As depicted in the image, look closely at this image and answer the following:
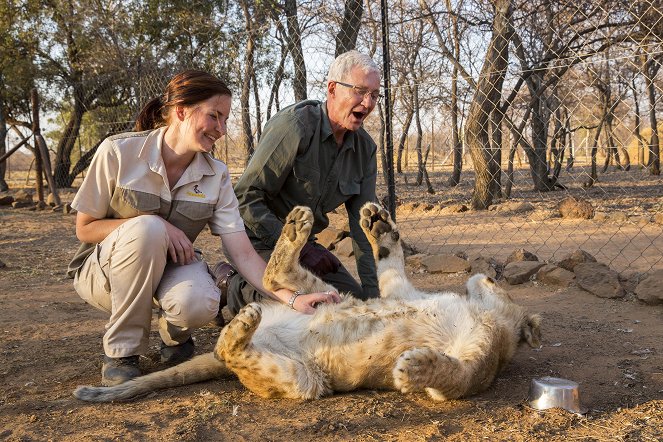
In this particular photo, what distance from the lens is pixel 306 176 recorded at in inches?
153

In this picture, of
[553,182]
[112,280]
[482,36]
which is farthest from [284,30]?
[553,182]

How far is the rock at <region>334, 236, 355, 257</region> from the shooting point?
22.0 feet

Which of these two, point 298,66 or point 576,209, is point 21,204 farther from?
point 576,209

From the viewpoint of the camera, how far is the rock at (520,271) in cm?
521

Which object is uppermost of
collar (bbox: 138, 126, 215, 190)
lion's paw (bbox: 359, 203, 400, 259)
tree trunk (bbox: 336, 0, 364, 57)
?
tree trunk (bbox: 336, 0, 364, 57)

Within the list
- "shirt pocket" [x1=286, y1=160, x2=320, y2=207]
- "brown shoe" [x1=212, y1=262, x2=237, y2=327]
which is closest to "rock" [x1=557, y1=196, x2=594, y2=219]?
"shirt pocket" [x1=286, y1=160, x2=320, y2=207]

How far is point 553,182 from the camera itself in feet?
46.0

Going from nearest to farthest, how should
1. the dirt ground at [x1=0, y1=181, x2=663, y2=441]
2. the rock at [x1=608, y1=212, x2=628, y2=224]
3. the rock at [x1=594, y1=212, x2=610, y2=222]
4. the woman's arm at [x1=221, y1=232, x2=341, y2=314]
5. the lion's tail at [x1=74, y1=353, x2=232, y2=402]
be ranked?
the dirt ground at [x1=0, y1=181, x2=663, y2=441]
the lion's tail at [x1=74, y1=353, x2=232, y2=402]
the woman's arm at [x1=221, y1=232, x2=341, y2=314]
the rock at [x1=608, y1=212, x2=628, y2=224]
the rock at [x1=594, y1=212, x2=610, y2=222]

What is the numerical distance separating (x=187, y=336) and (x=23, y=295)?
229 centimetres

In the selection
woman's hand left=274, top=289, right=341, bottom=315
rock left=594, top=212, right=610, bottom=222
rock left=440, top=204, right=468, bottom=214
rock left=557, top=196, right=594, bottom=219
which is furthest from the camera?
rock left=440, top=204, right=468, bottom=214

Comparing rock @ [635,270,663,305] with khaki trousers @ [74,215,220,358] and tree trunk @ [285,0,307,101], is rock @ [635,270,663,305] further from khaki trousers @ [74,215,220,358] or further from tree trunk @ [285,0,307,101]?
tree trunk @ [285,0,307,101]

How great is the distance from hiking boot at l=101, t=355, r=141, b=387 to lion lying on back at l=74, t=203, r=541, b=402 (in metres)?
0.13

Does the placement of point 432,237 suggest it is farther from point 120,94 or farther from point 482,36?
point 120,94

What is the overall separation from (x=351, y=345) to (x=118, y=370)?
1068 millimetres
